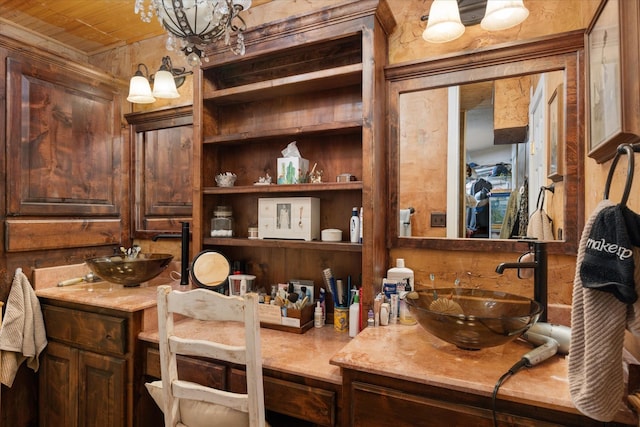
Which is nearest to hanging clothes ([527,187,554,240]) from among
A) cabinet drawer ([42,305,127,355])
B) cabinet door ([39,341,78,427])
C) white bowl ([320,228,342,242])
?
white bowl ([320,228,342,242])

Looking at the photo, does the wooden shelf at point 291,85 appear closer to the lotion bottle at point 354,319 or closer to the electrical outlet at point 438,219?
the electrical outlet at point 438,219

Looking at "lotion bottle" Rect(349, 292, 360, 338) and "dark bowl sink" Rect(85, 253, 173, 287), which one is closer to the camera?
"lotion bottle" Rect(349, 292, 360, 338)

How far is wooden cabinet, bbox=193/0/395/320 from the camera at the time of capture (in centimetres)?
160

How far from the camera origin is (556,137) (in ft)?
4.85

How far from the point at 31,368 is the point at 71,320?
0.46m

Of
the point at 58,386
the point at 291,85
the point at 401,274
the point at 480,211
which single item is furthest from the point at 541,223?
the point at 58,386

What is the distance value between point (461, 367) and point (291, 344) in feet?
2.36

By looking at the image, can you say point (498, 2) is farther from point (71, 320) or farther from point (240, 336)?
point (71, 320)

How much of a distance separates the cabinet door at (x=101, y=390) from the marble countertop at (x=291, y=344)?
0.81 ft

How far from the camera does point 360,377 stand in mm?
1199

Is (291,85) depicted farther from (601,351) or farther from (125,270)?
(601,351)

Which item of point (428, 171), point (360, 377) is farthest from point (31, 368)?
point (428, 171)

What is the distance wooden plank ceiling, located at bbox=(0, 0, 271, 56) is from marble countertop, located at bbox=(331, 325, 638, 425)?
79.1 inches

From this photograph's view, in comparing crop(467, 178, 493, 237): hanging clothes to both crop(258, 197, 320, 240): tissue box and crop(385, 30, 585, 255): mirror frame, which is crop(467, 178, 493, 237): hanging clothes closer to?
crop(385, 30, 585, 255): mirror frame
